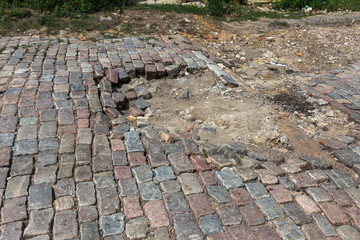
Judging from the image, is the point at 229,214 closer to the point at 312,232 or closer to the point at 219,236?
the point at 219,236

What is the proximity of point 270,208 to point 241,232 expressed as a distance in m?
0.46

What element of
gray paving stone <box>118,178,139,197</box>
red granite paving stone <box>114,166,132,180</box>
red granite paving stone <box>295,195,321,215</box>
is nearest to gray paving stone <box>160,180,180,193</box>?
gray paving stone <box>118,178,139,197</box>

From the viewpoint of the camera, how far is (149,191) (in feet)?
10.7

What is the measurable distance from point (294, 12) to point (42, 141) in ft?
32.6

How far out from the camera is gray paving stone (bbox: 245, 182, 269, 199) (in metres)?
3.29

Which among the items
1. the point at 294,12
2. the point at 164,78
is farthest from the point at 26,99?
the point at 294,12

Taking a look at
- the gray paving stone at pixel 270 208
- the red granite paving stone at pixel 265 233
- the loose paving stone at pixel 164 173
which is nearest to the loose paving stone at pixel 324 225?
the gray paving stone at pixel 270 208

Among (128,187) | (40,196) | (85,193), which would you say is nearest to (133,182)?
(128,187)

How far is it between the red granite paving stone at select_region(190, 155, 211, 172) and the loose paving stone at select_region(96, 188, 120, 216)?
0.95m

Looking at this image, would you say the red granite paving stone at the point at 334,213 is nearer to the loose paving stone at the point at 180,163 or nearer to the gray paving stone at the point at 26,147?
the loose paving stone at the point at 180,163

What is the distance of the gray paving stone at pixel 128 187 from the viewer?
10.5 feet

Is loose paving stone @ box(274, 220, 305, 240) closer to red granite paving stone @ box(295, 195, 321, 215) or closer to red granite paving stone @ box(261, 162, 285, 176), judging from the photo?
red granite paving stone @ box(295, 195, 321, 215)

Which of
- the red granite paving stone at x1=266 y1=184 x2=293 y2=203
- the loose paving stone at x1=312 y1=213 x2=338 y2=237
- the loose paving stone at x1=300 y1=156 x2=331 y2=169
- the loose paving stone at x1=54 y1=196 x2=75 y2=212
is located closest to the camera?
the loose paving stone at x1=312 y1=213 x2=338 y2=237

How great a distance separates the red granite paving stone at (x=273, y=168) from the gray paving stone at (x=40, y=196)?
232 cm
